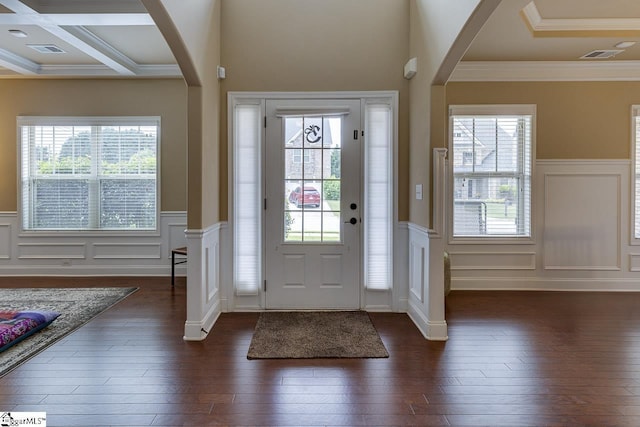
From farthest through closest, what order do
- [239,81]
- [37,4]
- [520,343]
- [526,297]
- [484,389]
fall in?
[526,297]
[239,81]
[37,4]
[520,343]
[484,389]

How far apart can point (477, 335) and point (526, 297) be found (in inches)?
63.8

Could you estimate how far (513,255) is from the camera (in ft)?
16.5

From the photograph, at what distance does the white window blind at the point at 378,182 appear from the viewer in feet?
13.6

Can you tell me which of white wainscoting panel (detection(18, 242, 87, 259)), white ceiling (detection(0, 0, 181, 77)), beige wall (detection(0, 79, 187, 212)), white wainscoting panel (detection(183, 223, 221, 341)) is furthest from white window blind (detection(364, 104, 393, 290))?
white wainscoting panel (detection(18, 242, 87, 259))

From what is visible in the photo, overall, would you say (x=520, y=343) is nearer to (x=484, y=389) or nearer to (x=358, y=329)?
(x=484, y=389)

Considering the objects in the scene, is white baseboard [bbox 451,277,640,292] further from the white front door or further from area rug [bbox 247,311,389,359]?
area rug [bbox 247,311,389,359]

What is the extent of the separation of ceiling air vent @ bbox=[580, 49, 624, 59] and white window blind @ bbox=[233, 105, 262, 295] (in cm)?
388

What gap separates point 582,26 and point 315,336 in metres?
4.03

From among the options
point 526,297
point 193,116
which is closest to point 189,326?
point 193,116

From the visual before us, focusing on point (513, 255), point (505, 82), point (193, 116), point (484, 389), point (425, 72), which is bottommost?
point (484, 389)

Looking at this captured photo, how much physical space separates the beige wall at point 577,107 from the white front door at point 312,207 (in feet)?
5.95


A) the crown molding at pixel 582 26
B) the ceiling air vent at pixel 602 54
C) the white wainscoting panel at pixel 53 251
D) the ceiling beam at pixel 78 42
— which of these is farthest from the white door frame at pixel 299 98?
the white wainscoting panel at pixel 53 251

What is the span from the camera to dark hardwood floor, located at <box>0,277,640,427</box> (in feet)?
7.40

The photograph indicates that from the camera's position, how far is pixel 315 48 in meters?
4.10
